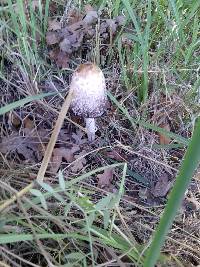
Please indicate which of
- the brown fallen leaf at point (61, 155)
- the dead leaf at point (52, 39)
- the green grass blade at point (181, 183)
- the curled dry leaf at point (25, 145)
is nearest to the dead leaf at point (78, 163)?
the brown fallen leaf at point (61, 155)

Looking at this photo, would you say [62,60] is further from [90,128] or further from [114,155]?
[114,155]

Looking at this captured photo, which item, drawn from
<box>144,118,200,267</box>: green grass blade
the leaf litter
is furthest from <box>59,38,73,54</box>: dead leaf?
<box>144,118,200,267</box>: green grass blade

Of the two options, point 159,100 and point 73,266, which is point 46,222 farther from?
point 159,100

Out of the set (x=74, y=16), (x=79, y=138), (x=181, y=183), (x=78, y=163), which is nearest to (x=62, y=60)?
(x=74, y=16)

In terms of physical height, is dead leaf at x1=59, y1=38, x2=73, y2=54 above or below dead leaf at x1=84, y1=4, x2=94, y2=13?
below

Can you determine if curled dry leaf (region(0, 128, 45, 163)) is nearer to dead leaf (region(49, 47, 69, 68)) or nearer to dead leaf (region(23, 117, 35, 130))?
dead leaf (region(23, 117, 35, 130))

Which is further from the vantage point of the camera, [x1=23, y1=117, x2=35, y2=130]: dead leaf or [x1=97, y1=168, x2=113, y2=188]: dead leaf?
[x1=23, y1=117, x2=35, y2=130]: dead leaf
